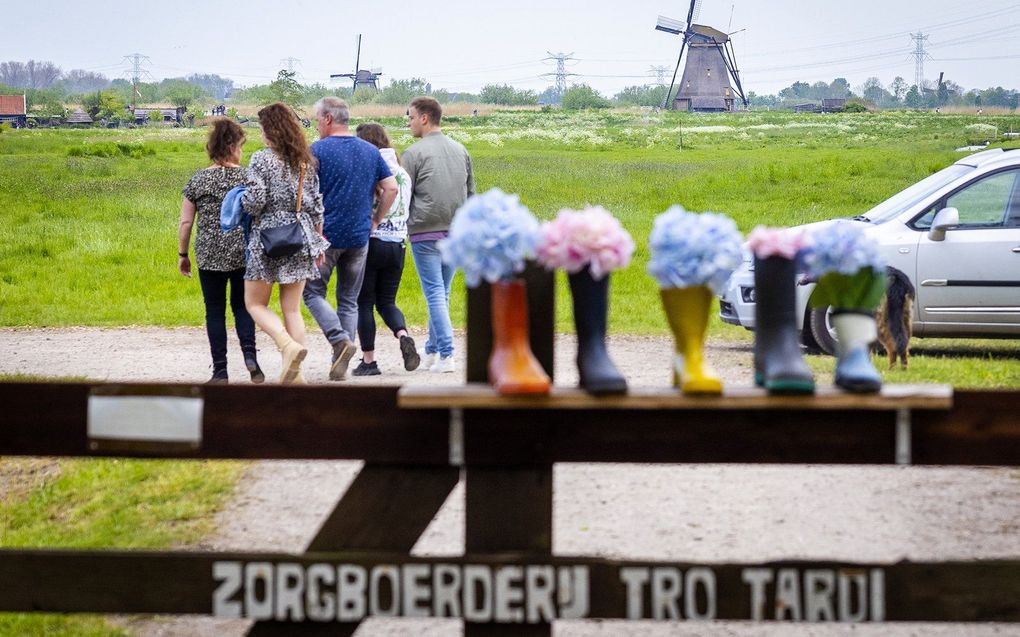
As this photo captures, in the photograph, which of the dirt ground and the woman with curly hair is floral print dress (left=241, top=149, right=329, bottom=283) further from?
the dirt ground

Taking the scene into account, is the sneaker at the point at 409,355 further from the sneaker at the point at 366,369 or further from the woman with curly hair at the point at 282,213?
the woman with curly hair at the point at 282,213

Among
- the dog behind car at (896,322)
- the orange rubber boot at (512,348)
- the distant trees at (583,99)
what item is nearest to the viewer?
the orange rubber boot at (512,348)

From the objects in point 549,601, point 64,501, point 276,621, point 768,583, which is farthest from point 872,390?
point 64,501

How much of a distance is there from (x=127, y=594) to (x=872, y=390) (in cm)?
170

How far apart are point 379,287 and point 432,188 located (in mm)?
1036

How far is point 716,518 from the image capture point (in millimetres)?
6645

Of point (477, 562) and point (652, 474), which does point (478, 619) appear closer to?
point (477, 562)

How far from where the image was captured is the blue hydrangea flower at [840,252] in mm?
2988

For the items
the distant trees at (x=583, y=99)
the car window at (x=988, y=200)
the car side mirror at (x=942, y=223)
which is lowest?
the car side mirror at (x=942, y=223)

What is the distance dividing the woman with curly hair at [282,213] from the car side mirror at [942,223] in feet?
16.8

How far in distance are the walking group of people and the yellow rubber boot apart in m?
6.35

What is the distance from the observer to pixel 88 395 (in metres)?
3.04

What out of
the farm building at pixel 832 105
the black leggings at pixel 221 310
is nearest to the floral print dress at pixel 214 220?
the black leggings at pixel 221 310

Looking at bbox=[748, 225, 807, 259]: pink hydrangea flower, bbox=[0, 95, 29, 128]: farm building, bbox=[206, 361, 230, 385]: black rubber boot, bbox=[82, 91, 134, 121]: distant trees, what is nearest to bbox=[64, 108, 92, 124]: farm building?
bbox=[82, 91, 134, 121]: distant trees
